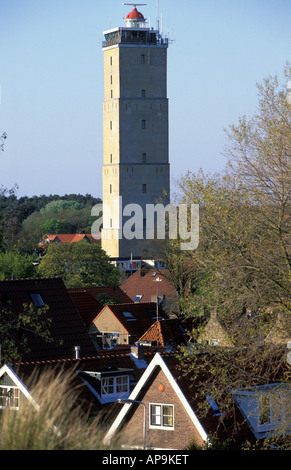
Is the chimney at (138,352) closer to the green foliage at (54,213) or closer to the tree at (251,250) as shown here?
the tree at (251,250)

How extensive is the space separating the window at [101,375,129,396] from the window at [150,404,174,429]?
6.96 feet

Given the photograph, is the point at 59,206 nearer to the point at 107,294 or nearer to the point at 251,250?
the point at 107,294

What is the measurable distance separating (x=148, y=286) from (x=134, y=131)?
4390cm

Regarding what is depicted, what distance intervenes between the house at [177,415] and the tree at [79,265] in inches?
1802

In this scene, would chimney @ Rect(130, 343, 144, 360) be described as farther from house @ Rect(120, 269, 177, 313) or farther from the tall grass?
house @ Rect(120, 269, 177, 313)

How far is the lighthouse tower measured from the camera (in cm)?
10512

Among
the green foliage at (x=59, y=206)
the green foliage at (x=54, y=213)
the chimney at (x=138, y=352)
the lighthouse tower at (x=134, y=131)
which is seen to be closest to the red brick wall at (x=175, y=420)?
the chimney at (x=138, y=352)

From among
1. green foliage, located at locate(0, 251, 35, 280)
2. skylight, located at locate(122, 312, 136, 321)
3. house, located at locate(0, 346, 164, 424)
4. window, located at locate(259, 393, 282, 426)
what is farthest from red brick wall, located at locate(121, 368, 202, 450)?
green foliage, located at locate(0, 251, 35, 280)

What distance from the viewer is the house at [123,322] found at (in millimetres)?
42875

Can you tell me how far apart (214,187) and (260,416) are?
521cm

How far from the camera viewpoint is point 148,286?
65688mm

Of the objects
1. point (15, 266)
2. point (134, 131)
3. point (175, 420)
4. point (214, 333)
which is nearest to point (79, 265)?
point (15, 266)
